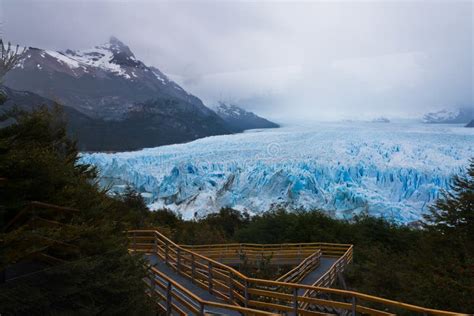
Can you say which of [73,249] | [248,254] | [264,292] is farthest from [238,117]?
[73,249]

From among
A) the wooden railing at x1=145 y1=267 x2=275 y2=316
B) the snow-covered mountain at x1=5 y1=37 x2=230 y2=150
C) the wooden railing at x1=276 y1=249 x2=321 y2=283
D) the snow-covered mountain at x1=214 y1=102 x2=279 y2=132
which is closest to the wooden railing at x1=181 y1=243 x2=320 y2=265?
the wooden railing at x1=276 y1=249 x2=321 y2=283

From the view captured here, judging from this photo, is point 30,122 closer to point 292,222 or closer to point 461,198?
point 461,198

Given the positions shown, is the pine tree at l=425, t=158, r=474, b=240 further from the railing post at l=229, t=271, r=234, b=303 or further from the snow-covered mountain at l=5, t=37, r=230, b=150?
the snow-covered mountain at l=5, t=37, r=230, b=150

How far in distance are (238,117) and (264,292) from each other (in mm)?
36067

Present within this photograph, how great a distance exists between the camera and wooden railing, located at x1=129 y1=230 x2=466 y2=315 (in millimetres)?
5028

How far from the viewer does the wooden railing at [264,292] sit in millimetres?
5028

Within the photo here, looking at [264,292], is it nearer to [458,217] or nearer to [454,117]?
[458,217]

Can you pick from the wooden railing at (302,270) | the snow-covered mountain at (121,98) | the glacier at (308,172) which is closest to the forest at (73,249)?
the wooden railing at (302,270)

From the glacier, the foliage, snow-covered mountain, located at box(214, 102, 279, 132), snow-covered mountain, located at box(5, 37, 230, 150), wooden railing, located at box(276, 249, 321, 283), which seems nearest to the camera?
the foliage

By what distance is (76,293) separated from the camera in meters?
4.19

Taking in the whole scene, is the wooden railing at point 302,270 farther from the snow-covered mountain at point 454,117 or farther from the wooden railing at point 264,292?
the snow-covered mountain at point 454,117

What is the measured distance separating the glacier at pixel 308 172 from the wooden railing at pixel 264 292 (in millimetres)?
12493

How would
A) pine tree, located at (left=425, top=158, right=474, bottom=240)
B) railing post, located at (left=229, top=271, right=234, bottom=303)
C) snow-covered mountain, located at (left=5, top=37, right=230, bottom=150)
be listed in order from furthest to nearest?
snow-covered mountain, located at (left=5, top=37, right=230, bottom=150), pine tree, located at (left=425, top=158, right=474, bottom=240), railing post, located at (left=229, top=271, right=234, bottom=303)

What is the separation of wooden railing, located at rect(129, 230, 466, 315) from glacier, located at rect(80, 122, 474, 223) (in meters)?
12.5
